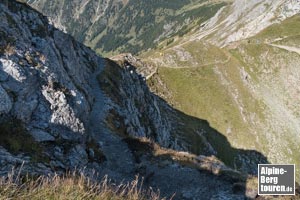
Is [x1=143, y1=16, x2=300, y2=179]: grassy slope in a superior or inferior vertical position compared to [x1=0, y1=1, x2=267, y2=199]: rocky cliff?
superior

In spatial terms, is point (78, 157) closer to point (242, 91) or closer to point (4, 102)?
point (4, 102)

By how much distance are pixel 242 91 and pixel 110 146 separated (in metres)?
66.3

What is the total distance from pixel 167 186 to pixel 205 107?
6170 centimetres

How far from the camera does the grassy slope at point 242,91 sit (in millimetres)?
82125

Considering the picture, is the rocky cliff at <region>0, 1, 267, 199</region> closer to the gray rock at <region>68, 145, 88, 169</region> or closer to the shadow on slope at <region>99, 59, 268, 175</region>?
the gray rock at <region>68, 145, 88, 169</region>

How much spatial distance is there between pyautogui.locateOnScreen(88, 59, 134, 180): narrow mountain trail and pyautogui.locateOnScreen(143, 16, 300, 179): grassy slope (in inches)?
1868

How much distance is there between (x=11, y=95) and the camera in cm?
2206

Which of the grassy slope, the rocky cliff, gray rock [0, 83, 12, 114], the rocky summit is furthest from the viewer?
the grassy slope

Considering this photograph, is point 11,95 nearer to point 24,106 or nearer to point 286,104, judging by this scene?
point 24,106

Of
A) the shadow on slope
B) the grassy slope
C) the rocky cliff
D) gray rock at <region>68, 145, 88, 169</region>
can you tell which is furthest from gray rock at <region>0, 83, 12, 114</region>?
the grassy slope

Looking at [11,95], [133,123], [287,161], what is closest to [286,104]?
[287,161]

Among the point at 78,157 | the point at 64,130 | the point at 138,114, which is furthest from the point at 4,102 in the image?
the point at 138,114

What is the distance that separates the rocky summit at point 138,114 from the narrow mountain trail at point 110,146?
0.10 metres

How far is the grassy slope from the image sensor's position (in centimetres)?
8212
